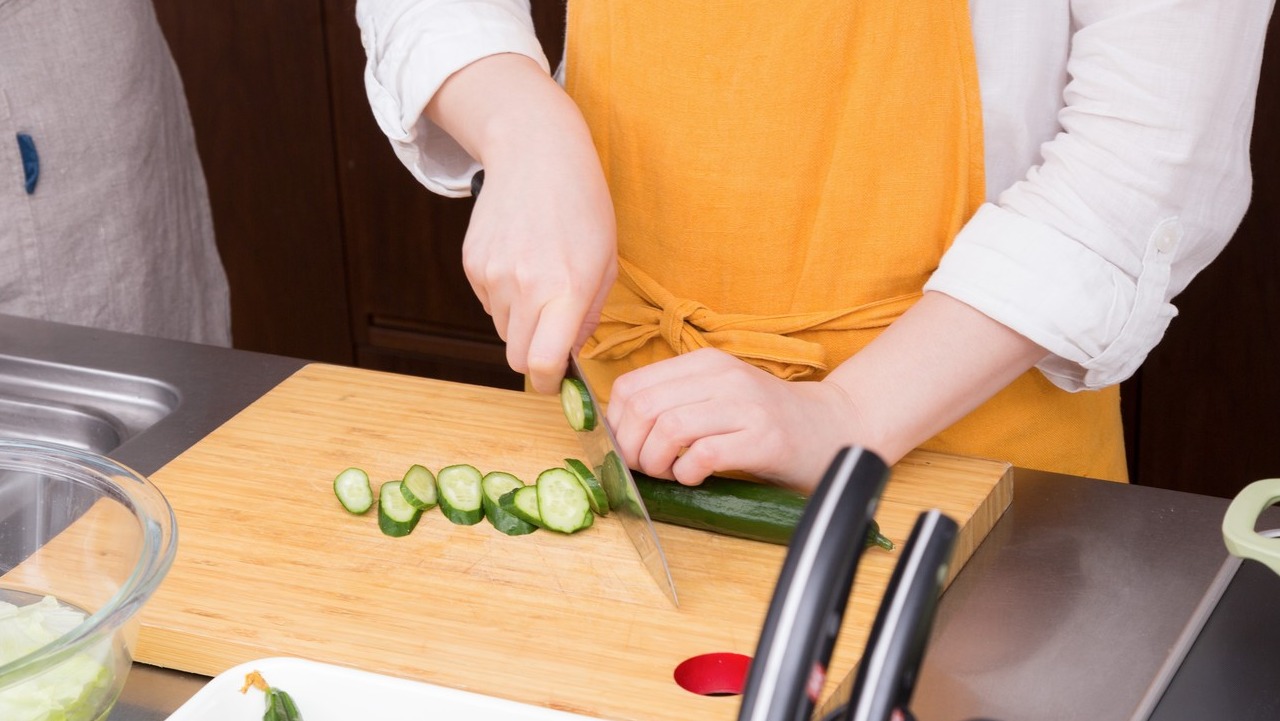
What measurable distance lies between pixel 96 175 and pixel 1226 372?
205 cm

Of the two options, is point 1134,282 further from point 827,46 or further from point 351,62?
point 351,62

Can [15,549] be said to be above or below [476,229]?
below

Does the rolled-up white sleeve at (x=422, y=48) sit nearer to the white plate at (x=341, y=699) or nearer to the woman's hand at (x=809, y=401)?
the woman's hand at (x=809, y=401)

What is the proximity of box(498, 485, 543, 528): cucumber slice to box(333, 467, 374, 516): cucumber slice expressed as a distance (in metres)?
0.13

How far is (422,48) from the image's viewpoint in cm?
148

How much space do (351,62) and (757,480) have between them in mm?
2176

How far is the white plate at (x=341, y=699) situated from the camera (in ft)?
3.13

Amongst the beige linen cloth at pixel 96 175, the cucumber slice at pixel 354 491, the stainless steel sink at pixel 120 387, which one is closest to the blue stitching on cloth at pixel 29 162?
the beige linen cloth at pixel 96 175

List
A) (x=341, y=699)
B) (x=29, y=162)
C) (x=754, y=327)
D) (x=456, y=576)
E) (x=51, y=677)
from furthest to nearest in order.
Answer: (x=29, y=162) < (x=754, y=327) < (x=456, y=576) < (x=341, y=699) < (x=51, y=677)

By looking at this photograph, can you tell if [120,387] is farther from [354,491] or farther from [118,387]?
[354,491]

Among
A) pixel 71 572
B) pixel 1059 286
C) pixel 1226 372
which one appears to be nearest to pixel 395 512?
pixel 71 572

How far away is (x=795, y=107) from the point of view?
137 centimetres

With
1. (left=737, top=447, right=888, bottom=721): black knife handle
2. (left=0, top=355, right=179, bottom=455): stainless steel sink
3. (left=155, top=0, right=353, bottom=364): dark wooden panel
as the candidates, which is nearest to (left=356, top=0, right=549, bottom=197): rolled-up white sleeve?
(left=0, top=355, right=179, bottom=455): stainless steel sink

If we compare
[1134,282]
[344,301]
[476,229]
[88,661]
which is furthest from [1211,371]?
[88,661]
